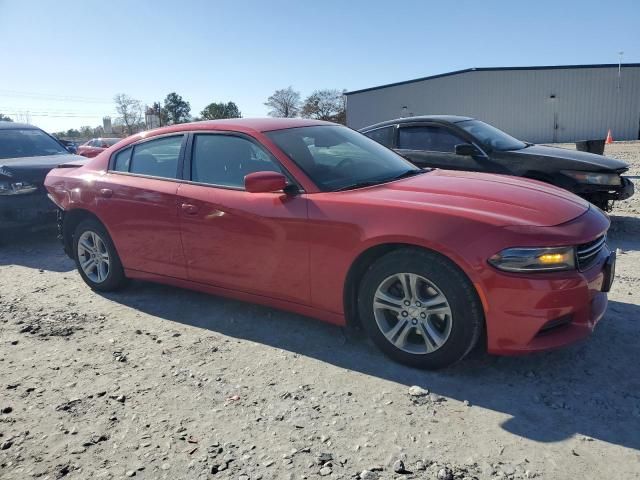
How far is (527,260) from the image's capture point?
289 centimetres

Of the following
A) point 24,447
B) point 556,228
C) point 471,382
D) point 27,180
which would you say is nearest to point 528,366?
point 471,382

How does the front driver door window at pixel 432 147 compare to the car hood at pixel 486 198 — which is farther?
the front driver door window at pixel 432 147

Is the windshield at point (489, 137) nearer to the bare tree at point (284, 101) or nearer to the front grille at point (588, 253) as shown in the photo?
the front grille at point (588, 253)

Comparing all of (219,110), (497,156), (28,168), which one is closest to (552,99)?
(497,156)

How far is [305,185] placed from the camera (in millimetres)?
3666

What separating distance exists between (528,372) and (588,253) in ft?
2.60

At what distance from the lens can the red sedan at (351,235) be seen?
9.69ft

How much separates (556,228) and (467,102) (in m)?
40.0

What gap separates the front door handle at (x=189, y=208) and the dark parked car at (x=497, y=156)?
4.02 metres

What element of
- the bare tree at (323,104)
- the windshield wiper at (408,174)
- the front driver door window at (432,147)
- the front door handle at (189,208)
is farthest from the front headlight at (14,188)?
the bare tree at (323,104)

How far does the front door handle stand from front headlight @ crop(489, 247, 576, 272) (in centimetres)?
223

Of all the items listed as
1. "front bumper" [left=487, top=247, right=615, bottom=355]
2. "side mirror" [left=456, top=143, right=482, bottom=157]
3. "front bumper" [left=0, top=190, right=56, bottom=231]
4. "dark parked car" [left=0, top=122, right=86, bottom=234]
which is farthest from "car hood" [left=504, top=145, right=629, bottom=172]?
"front bumper" [left=0, top=190, right=56, bottom=231]

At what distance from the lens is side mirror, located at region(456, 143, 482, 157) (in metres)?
6.86

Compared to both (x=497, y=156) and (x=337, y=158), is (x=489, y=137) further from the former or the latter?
(x=337, y=158)
